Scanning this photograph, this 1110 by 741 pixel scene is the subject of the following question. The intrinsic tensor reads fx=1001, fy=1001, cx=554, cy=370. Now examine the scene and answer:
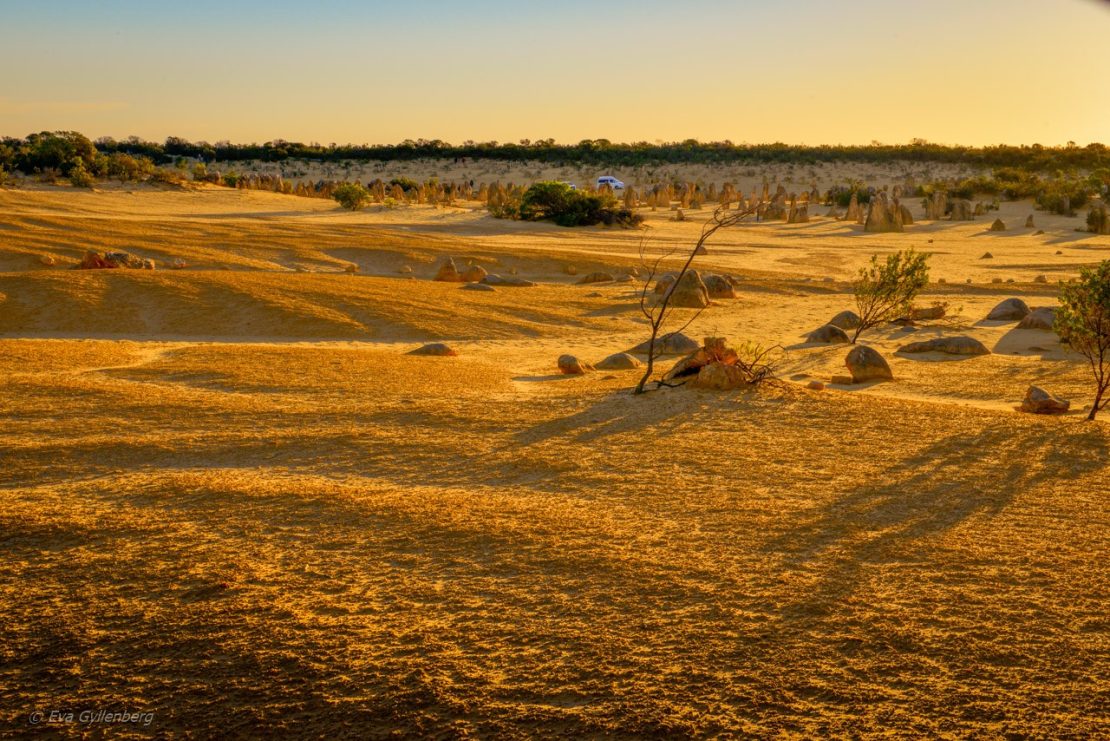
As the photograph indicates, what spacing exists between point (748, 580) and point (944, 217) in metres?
37.5

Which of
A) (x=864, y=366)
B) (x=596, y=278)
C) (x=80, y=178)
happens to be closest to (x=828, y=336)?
(x=864, y=366)

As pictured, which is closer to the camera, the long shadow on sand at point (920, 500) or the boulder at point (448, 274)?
the long shadow on sand at point (920, 500)

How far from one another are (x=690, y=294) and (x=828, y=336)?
12.7ft

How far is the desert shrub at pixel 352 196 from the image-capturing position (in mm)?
36656

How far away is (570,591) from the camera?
175 inches

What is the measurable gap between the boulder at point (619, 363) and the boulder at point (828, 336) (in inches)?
140

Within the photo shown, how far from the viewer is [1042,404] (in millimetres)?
8719

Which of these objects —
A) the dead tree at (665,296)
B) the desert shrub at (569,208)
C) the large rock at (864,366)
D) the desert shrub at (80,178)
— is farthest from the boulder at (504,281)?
the desert shrub at (80,178)

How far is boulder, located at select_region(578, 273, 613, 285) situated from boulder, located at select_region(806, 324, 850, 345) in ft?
24.6

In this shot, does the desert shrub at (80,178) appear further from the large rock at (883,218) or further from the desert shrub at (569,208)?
the large rock at (883,218)

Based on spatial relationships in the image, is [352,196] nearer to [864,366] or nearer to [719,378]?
[864,366]

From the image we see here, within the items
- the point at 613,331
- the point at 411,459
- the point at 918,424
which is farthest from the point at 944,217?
the point at 411,459

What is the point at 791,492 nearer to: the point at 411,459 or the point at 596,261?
the point at 411,459

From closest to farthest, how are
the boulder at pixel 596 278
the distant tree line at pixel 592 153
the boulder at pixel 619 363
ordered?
the boulder at pixel 619 363 < the boulder at pixel 596 278 < the distant tree line at pixel 592 153
